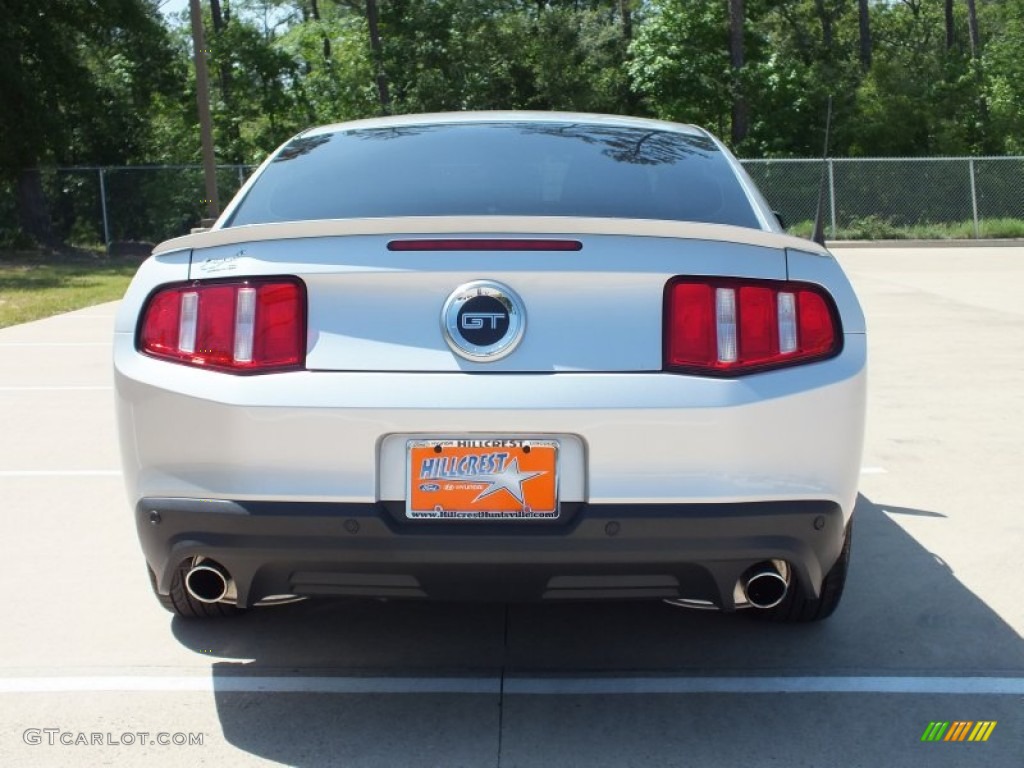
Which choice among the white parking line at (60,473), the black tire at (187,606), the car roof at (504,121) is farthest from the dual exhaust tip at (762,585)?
the white parking line at (60,473)

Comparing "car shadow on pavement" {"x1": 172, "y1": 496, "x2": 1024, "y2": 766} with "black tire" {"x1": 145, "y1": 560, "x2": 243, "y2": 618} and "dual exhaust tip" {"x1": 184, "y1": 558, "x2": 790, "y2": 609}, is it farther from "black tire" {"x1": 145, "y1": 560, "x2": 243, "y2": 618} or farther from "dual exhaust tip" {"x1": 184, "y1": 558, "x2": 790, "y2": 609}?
"dual exhaust tip" {"x1": 184, "y1": 558, "x2": 790, "y2": 609}

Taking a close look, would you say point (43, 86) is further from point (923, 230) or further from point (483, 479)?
point (483, 479)

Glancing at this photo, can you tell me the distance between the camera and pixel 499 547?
3.09 meters

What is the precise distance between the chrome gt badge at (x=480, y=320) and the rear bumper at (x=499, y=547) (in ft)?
1.36

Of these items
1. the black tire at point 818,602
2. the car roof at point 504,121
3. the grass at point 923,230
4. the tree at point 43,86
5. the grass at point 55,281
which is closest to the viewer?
the black tire at point 818,602

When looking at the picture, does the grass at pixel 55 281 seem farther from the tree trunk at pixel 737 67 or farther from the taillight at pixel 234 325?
the tree trunk at pixel 737 67

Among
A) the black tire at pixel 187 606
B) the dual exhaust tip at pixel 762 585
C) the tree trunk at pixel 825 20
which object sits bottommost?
the black tire at pixel 187 606

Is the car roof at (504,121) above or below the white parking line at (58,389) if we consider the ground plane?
above

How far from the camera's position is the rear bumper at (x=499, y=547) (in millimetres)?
3094

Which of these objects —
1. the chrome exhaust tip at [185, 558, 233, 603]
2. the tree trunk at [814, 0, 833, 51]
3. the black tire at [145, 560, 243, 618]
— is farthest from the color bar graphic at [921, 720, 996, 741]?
the tree trunk at [814, 0, 833, 51]

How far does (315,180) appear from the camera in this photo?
4195mm

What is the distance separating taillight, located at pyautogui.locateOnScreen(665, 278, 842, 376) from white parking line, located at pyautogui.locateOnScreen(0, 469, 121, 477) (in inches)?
153

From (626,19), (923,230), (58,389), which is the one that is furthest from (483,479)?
(626,19)

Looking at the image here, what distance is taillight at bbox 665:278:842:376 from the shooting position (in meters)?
3.18
